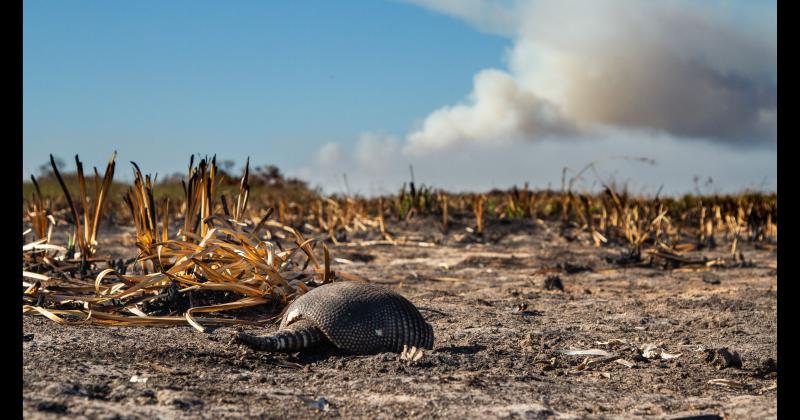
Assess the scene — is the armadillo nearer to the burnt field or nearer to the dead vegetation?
the burnt field

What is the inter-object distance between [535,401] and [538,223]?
25.6 feet

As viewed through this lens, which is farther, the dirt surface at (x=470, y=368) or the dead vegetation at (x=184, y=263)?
the dead vegetation at (x=184, y=263)

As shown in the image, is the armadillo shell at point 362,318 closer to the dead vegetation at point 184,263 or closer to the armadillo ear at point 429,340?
the armadillo ear at point 429,340

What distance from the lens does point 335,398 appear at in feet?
9.77

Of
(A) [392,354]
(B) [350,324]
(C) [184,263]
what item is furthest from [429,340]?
(C) [184,263]

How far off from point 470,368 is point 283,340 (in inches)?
35.0

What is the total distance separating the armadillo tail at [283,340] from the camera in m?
3.52

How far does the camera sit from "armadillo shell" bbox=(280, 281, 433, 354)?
143 inches

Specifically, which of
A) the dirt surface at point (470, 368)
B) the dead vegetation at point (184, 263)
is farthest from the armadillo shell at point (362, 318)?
the dead vegetation at point (184, 263)

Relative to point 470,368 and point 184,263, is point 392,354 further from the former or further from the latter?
point 184,263

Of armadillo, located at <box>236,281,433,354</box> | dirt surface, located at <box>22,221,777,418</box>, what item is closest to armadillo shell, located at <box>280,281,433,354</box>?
armadillo, located at <box>236,281,433,354</box>

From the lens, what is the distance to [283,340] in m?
3.54

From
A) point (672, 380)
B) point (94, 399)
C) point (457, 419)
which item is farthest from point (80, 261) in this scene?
point (672, 380)
